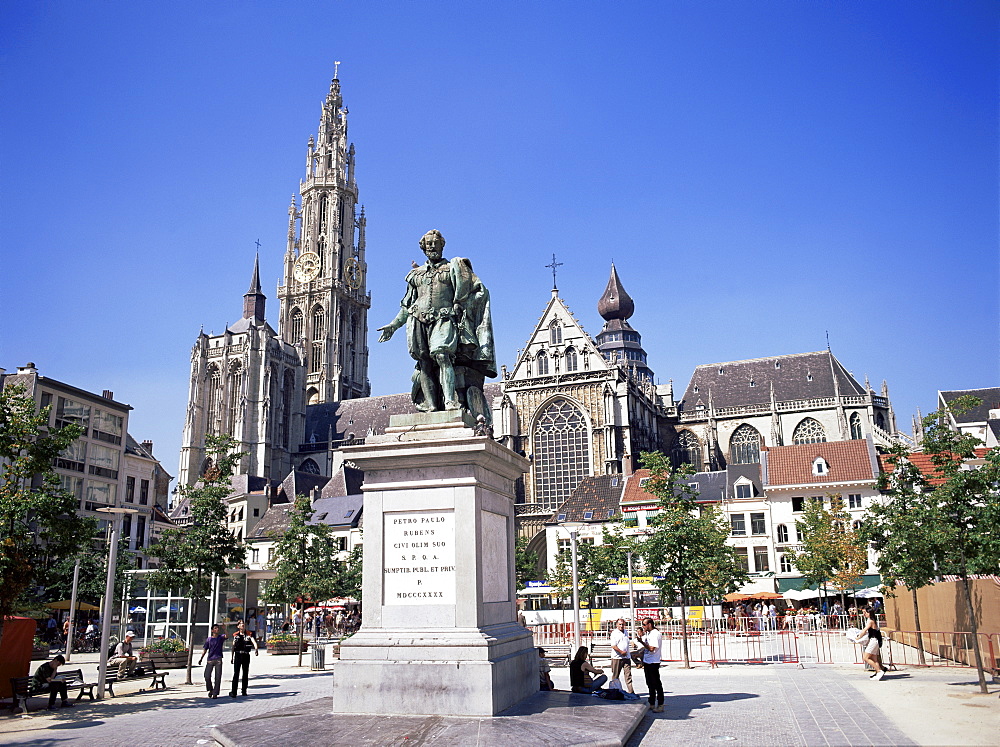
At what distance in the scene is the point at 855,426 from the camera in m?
62.0

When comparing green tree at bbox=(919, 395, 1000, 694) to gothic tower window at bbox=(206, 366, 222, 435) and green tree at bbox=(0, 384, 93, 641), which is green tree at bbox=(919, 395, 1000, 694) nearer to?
green tree at bbox=(0, 384, 93, 641)

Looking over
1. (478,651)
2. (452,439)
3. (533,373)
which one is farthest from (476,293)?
(533,373)

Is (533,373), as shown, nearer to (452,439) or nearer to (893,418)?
(893,418)

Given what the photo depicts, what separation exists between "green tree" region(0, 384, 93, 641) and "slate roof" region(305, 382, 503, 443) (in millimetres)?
66240

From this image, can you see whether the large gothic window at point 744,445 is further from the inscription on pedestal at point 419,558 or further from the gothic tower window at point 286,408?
the inscription on pedestal at point 419,558

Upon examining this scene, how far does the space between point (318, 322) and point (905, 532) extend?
83.9 metres

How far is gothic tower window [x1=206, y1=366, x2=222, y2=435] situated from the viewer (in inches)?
3194

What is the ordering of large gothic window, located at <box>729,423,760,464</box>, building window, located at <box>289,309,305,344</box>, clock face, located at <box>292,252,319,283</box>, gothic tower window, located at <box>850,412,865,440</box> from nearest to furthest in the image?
gothic tower window, located at <box>850,412,865,440</box>, large gothic window, located at <box>729,423,760,464</box>, building window, located at <box>289,309,305,344</box>, clock face, located at <box>292,252,319,283</box>

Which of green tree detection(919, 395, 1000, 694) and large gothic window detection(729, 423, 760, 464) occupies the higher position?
large gothic window detection(729, 423, 760, 464)

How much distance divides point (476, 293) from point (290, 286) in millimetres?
88294

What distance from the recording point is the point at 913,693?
11.4m

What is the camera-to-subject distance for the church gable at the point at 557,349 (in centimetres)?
5900

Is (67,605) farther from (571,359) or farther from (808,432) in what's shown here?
(808,432)

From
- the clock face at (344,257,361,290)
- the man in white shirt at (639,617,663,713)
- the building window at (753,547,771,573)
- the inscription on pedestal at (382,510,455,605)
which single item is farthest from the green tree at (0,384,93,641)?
the clock face at (344,257,361,290)
